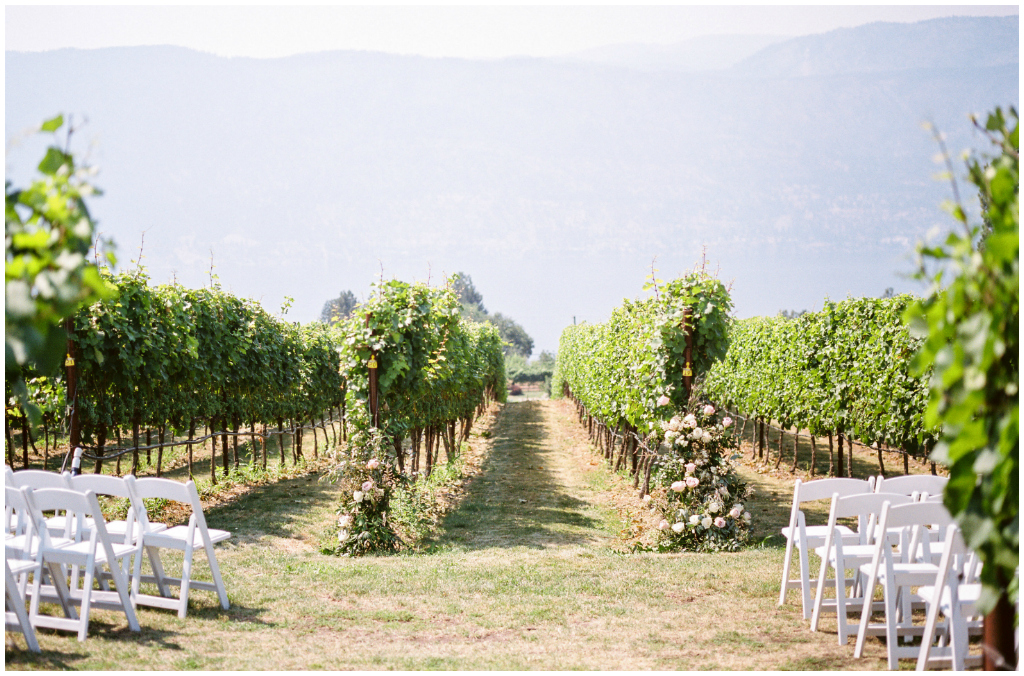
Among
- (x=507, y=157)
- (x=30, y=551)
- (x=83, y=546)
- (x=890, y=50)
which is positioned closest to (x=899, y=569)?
(x=83, y=546)

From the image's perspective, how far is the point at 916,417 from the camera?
8.89 metres

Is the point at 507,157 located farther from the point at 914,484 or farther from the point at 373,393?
the point at 914,484

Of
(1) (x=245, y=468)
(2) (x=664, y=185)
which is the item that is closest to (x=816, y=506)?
(1) (x=245, y=468)

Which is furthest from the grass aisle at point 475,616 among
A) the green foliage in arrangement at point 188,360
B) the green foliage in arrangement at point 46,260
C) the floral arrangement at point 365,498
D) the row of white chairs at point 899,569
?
the green foliage in arrangement at point 188,360

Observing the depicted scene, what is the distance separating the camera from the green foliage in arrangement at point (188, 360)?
762cm

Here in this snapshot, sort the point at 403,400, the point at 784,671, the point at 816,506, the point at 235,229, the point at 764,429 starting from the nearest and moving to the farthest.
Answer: the point at 784,671
the point at 403,400
the point at 816,506
the point at 764,429
the point at 235,229


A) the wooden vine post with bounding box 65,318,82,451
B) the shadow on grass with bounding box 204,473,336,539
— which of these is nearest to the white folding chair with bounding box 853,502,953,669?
the shadow on grass with bounding box 204,473,336,539

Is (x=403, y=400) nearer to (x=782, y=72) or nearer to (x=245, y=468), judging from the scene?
(x=245, y=468)

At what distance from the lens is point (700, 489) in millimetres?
7469

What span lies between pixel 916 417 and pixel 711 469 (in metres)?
3.13

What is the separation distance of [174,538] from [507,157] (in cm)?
18668

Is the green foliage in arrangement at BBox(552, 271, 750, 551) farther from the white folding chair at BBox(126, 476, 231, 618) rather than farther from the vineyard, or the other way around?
the white folding chair at BBox(126, 476, 231, 618)

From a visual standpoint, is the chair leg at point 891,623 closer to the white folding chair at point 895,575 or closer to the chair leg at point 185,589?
the white folding chair at point 895,575

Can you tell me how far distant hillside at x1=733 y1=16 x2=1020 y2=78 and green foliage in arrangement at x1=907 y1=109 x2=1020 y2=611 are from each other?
155592mm
